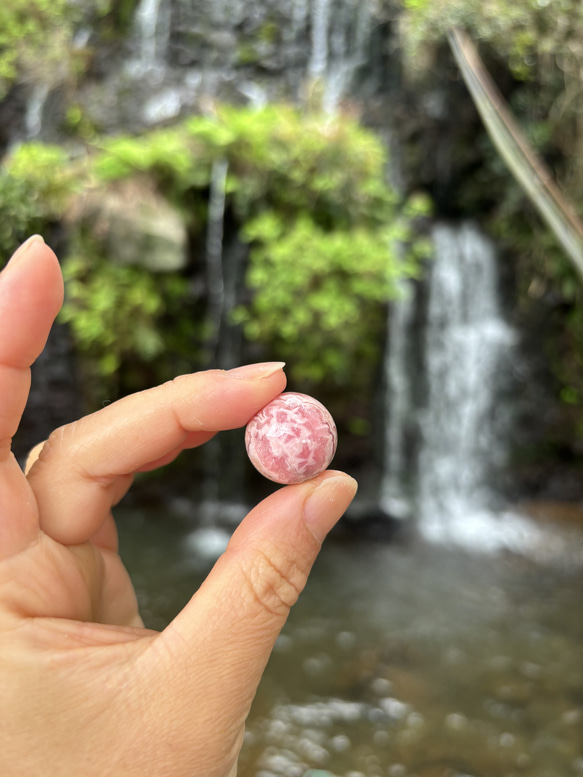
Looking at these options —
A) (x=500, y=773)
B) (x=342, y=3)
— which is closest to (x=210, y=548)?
(x=500, y=773)

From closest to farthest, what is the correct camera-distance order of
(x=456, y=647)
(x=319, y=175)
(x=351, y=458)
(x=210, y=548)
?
(x=456, y=647) → (x=210, y=548) → (x=319, y=175) → (x=351, y=458)

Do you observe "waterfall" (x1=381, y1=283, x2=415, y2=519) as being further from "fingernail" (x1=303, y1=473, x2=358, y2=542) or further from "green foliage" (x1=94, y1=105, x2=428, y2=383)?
"fingernail" (x1=303, y1=473, x2=358, y2=542)

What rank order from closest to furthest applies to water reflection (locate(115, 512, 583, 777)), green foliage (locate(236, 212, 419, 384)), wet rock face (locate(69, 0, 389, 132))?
water reflection (locate(115, 512, 583, 777)) < green foliage (locate(236, 212, 419, 384)) < wet rock face (locate(69, 0, 389, 132))

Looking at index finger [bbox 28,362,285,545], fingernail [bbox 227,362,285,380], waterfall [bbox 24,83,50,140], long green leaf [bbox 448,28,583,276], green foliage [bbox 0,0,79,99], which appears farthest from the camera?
waterfall [bbox 24,83,50,140]

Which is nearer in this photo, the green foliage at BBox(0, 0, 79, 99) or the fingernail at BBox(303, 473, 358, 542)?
the fingernail at BBox(303, 473, 358, 542)

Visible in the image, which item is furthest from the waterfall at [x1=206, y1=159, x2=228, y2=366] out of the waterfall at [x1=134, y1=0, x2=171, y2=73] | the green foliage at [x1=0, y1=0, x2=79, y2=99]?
the waterfall at [x1=134, y1=0, x2=171, y2=73]

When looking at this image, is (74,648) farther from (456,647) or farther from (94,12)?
(94,12)

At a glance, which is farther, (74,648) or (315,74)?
(315,74)

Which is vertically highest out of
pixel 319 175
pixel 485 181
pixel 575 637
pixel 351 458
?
pixel 319 175
